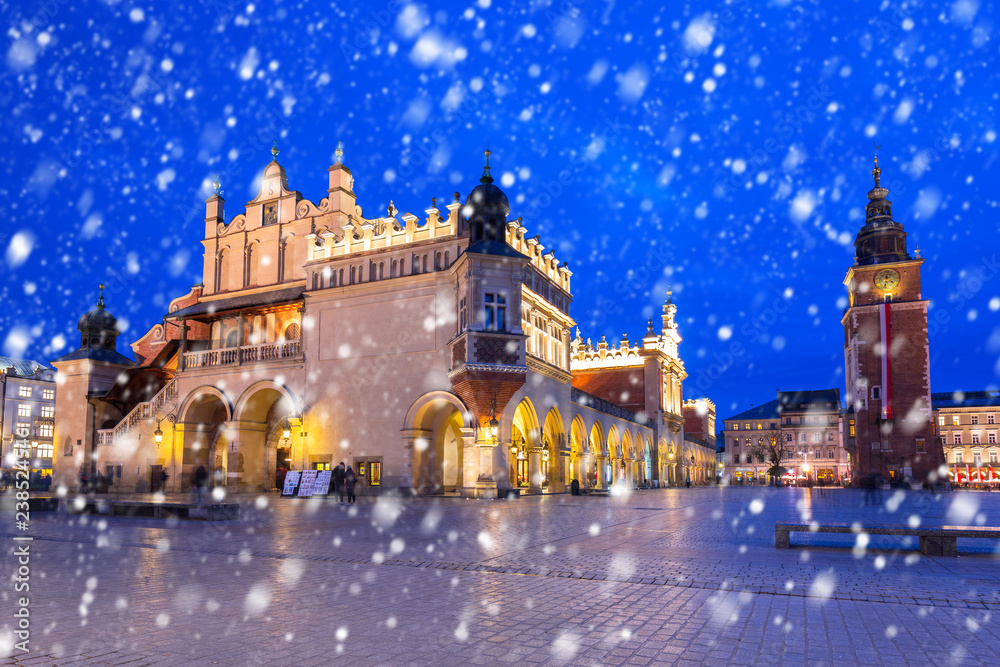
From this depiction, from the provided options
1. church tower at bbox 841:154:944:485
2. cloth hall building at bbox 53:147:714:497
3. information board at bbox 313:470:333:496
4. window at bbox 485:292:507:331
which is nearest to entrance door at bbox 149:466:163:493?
cloth hall building at bbox 53:147:714:497

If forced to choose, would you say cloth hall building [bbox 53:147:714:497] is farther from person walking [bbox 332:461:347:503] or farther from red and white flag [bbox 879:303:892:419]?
red and white flag [bbox 879:303:892:419]

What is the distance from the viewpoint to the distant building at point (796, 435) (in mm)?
116188

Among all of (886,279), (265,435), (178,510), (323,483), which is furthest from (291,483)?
(886,279)

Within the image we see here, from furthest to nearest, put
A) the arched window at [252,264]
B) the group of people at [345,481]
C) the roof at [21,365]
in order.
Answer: the roof at [21,365] < the arched window at [252,264] < the group of people at [345,481]

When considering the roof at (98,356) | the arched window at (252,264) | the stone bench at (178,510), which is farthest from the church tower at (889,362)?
the roof at (98,356)

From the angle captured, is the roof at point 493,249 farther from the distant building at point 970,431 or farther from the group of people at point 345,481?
the distant building at point 970,431

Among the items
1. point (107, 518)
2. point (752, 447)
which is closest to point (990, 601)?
point (107, 518)

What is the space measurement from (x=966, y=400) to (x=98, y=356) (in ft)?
360

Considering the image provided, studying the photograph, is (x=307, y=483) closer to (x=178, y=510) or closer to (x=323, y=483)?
(x=323, y=483)

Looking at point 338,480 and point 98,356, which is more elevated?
point 98,356

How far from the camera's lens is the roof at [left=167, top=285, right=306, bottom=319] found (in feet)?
127

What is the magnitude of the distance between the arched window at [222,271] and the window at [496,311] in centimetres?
1943

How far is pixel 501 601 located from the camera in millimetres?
7441

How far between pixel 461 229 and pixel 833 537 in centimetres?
2376
